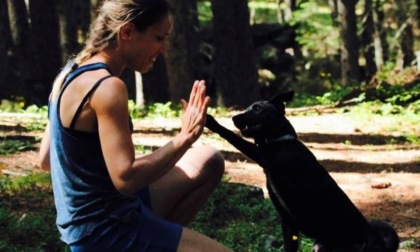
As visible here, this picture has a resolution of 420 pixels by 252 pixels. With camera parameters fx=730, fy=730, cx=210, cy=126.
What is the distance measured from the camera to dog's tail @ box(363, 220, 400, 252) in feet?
14.7

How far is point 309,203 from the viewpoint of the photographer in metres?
4.55

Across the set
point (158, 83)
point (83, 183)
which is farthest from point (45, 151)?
point (158, 83)

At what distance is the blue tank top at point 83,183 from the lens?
3277 mm

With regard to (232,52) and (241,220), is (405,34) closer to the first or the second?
(232,52)

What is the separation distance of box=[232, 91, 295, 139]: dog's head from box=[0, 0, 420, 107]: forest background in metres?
4.42

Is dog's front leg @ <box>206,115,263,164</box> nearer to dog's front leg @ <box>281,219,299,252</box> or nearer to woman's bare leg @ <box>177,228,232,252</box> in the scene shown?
dog's front leg @ <box>281,219,299,252</box>

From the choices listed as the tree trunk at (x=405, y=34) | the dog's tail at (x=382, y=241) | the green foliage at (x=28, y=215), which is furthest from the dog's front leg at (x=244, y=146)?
the tree trunk at (x=405, y=34)

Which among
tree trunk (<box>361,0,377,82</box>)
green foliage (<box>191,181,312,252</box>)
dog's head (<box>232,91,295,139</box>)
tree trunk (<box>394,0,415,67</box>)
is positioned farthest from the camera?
tree trunk (<box>361,0,377,82</box>)

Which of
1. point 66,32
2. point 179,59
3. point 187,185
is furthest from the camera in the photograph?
point 66,32

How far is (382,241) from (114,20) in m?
2.26

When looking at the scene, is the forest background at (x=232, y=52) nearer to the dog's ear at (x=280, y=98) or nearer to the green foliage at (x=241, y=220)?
the green foliage at (x=241, y=220)

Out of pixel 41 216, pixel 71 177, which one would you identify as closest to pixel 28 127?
pixel 41 216

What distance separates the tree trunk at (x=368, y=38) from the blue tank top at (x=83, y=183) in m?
23.2

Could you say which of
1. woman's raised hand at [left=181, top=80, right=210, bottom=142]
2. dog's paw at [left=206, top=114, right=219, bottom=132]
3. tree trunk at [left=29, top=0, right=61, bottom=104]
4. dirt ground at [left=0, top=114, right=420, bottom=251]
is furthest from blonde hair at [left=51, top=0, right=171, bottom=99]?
tree trunk at [left=29, top=0, right=61, bottom=104]
